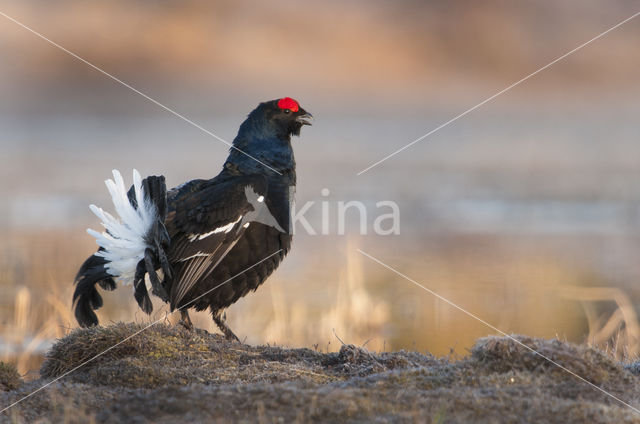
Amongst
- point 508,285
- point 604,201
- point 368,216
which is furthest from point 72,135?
point 508,285

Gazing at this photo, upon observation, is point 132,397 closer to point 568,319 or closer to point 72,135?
point 568,319

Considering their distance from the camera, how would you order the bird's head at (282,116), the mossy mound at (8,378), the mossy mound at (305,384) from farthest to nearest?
the bird's head at (282,116)
the mossy mound at (8,378)
the mossy mound at (305,384)

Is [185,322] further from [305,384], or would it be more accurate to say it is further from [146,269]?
[305,384]

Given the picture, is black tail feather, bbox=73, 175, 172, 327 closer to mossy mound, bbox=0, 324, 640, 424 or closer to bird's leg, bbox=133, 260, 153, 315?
bird's leg, bbox=133, 260, 153, 315

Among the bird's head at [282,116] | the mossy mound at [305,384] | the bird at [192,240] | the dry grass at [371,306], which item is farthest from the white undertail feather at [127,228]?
the bird's head at [282,116]

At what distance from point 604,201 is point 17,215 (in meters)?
14.7

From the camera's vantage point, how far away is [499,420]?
13.4 ft

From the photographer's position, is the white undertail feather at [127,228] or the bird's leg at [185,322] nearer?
the white undertail feather at [127,228]

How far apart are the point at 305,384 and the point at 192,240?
2343 millimetres

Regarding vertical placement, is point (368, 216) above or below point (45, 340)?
above

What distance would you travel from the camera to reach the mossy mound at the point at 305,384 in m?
4.19

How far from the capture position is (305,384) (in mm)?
4703

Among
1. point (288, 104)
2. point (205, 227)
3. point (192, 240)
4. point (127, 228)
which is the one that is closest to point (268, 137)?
point (288, 104)

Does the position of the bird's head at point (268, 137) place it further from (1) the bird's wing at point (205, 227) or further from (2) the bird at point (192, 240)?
(1) the bird's wing at point (205, 227)
